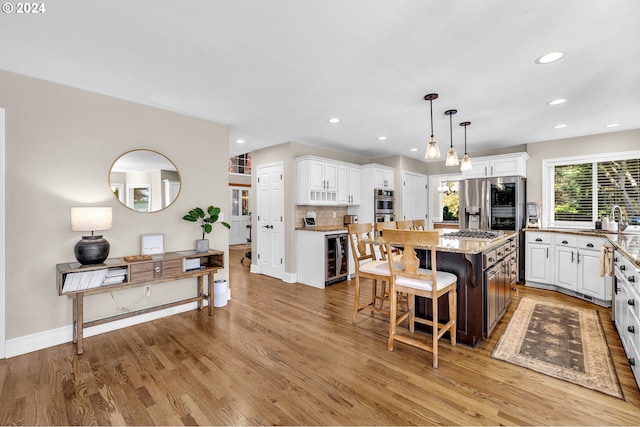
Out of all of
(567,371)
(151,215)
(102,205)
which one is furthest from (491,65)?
(102,205)

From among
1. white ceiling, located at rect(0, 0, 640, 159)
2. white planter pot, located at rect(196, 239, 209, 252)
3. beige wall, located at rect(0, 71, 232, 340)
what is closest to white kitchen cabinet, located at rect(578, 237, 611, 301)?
white ceiling, located at rect(0, 0, 640, 159)

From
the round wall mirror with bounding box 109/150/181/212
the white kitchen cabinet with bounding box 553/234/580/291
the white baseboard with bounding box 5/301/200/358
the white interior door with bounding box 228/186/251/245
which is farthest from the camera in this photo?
the white interior door with bounding box 228/186/251/245

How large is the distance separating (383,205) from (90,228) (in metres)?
4.87

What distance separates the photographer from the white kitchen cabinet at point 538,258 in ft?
14.6

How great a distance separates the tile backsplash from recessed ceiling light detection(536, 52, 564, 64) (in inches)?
146

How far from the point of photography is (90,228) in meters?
2.67

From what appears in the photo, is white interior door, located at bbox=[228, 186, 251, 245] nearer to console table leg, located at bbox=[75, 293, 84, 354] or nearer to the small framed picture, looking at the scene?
the small framed picture

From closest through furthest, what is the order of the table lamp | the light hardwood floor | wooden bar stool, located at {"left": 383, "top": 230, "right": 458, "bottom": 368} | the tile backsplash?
the light hardwood floor, wooden bar stool, located at {"left": 383, "top": 230, "right": 458, "bottom": 368}, the table lamp, the tile backsplash

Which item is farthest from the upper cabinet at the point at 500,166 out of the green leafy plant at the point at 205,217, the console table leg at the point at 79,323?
the console table leg at the point at 79,323

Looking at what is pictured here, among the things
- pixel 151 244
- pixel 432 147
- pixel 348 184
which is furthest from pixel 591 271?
pixel 151 244

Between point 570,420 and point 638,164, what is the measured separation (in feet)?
15.5

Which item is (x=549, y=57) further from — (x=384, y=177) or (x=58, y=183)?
(x=58, y=183)

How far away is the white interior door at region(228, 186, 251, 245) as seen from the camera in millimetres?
10016

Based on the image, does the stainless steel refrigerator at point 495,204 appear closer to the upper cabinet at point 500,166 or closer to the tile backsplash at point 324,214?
the upper cabinet at point 500,166
